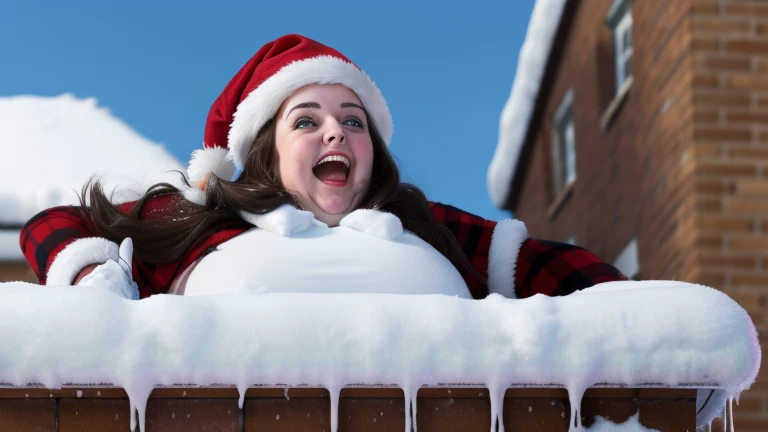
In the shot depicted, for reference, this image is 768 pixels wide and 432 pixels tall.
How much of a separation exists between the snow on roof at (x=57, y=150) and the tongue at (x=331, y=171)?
164 inches

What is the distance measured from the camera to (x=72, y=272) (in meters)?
2.50

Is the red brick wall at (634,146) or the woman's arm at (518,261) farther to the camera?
the red brick wall at (634,146)

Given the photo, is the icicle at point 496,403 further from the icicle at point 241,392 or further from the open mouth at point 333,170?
the open mouth at point 333,170

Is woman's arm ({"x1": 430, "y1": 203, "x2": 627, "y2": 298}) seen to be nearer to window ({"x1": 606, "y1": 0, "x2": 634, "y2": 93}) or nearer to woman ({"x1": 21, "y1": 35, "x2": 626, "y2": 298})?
woman ({"x1": 21, "y1": 35, "x2": 626, "y2": 298})

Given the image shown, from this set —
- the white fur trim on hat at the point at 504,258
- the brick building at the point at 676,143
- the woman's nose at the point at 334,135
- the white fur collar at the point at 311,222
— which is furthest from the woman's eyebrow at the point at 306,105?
the brick building at the point at 676,143

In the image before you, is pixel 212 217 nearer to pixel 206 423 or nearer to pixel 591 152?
pixel 206 423

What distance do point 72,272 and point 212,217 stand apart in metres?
0.39

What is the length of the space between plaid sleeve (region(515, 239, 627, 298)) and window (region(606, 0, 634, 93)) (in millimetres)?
6288

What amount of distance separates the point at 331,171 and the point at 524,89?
9.00 m

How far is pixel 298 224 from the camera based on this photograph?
262 centimetres

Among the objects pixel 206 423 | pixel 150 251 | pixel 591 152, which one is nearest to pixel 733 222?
pixel 591 152

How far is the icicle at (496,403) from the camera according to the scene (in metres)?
1.81

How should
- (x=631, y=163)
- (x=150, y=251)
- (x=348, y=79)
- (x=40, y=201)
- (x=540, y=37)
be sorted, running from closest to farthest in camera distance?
(x=150, y=251) → (x=348, y=79) → (x=40, y=201) → (x=631, y=163) → (x=540, y=37)

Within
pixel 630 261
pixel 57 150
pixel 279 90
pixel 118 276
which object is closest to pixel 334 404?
pixel 118 276
